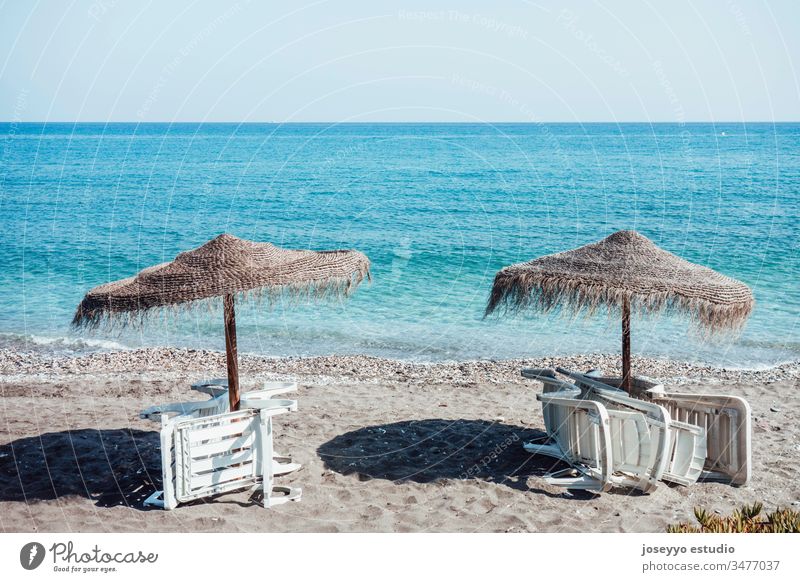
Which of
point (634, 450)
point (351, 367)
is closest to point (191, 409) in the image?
point (634, 450)

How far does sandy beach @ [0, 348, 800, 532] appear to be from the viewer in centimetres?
595

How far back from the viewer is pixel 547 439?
7.52m

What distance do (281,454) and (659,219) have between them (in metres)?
27.4

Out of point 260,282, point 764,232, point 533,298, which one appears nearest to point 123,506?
point 260,282

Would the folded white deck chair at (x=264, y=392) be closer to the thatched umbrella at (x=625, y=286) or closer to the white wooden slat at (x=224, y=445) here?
the white wooden slat at (x=224, y=445)

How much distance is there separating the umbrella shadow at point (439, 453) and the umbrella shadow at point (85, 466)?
5.63 ft

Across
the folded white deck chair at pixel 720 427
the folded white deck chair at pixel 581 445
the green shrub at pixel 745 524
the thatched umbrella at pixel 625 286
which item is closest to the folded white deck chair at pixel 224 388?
the thatched umbrella at pixel 625 286

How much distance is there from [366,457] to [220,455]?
1.57 m

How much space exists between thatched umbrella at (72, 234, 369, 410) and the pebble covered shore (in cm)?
416

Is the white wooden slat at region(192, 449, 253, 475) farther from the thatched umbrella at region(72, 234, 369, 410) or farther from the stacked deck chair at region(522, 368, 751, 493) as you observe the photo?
the stacked deck chair at region(522, 368, 751, 493)

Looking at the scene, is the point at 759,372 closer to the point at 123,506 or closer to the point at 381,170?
the point at 123,506

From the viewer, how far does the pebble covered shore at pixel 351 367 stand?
1086 cm

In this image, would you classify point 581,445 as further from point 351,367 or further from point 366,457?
point 351,367
